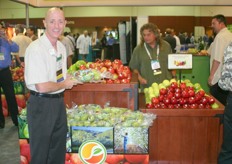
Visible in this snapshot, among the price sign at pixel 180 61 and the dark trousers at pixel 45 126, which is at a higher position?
the price sign at pixel 180 61

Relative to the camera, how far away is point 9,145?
178 inches

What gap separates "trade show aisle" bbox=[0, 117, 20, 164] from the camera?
3973mm

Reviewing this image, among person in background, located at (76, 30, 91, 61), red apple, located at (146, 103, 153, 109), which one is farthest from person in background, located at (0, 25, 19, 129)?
person in background, located at (76, 30, 91, 61)

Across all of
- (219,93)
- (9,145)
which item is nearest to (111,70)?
(9,145)

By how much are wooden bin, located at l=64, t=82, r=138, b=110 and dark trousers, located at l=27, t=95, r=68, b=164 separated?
681 millimetres

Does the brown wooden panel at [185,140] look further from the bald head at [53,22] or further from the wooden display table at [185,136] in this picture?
the bald head at [53,22]

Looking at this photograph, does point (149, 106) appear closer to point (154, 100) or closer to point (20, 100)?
point (154, 100)

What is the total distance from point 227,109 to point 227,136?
0.24 meters

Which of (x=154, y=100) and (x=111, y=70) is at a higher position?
(x=111, y=70)

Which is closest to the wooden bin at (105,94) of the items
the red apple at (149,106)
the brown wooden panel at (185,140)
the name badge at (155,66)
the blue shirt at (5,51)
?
the red apple at (149,106)

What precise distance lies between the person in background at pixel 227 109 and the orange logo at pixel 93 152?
107 cm

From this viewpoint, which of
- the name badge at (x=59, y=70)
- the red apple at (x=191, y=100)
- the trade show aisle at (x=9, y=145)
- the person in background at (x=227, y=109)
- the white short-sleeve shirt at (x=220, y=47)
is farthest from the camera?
the white short-sleeve shirt at (x=220, y=47)

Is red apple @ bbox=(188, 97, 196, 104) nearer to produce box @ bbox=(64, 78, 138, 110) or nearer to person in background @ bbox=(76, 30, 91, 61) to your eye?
produce box @ bbox=(64, 78, 138, 110)

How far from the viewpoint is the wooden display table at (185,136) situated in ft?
10.7
